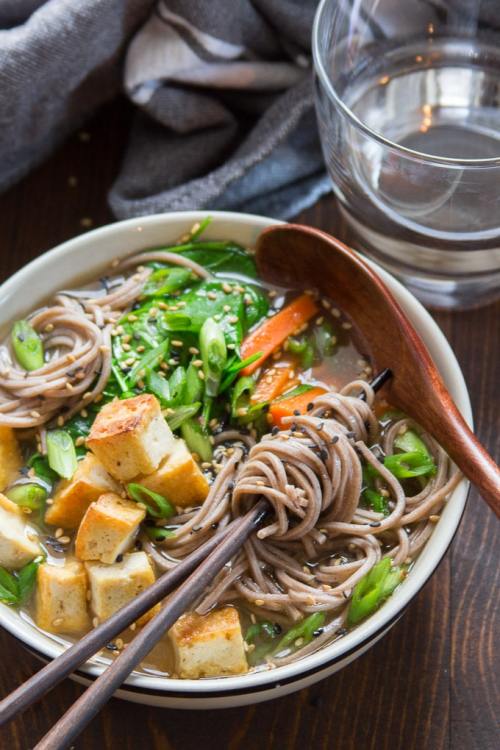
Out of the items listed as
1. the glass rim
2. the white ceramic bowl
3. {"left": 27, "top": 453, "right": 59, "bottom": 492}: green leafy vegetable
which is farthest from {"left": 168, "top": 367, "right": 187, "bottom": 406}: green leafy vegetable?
the glass rim

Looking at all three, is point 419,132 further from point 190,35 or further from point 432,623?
point 432,623

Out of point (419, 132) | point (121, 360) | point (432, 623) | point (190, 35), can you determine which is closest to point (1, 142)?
point (190, 35)

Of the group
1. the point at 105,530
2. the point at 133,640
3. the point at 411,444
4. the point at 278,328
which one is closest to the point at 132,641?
the point at 133,640

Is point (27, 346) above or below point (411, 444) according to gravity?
above

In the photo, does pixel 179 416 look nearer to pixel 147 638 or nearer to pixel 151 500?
pixel 151 500

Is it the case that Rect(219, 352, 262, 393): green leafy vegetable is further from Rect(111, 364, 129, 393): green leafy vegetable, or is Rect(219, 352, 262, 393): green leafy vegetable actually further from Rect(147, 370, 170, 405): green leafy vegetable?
Rect(111, 364, 129, 393): green leafy vegetable

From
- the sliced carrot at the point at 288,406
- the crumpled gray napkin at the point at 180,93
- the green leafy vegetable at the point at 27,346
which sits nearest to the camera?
the sliced carrot at the point at 288,406

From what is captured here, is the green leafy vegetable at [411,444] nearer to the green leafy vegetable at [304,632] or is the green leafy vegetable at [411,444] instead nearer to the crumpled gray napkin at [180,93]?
the green leafy vegetable at [304,632]

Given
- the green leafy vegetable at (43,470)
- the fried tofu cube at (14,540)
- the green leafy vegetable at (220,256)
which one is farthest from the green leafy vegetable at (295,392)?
the fried tofu cube at (14,540)
